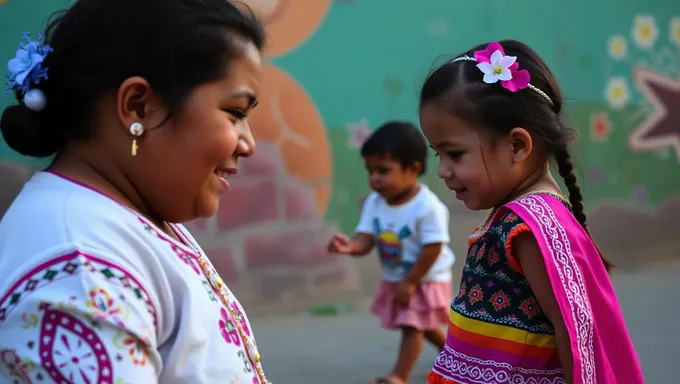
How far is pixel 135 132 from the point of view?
4.19 feet

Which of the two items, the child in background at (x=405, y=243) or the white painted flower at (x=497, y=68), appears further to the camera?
the child in background at (x=405, y=243)

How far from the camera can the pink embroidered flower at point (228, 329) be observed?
1293 millimetres

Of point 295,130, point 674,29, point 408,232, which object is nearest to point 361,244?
point 408,232

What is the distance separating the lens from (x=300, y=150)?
5594 millimetres

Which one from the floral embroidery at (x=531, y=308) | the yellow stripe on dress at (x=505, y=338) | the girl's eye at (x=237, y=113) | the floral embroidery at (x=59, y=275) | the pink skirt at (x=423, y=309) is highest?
the girl's eye at (x=237, y=113)

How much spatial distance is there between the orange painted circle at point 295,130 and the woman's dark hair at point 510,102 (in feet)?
10.3

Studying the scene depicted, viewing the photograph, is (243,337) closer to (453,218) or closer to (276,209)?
(276,209)

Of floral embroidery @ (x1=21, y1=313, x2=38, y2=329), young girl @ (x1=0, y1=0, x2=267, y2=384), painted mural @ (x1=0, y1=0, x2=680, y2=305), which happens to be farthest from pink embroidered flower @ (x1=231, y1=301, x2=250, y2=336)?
painted mural @ (x1=0, y1=0, x2=680, y2=305)

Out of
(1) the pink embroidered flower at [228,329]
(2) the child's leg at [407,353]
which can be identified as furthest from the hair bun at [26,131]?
(2) the child's leg at [407,353]

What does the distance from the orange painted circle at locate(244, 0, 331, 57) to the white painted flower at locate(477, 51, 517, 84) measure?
330 centimetres

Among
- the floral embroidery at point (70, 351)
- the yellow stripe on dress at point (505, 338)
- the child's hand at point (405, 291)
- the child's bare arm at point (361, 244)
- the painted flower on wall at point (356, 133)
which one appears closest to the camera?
the floral embroidery at point (70, 351)

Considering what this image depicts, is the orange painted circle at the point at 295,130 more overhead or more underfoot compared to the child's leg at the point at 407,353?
more overhead

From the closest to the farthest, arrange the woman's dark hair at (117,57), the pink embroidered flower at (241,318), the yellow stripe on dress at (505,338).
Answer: the woman's dark hair at (117,57), the pink embroidered flower at (241,318), the yellow stripe on dress at (505,338)

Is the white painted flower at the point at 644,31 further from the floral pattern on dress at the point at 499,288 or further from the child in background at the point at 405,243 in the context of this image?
the floral pattern on dress at the point at 499,288
